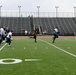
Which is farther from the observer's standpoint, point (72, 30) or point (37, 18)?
Answer: point (37, 18)

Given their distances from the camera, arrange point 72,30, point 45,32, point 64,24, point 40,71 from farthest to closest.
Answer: point 64,24 → point 72,30 → point 45,32 → point 40,71

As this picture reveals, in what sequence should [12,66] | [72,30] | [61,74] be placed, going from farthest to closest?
[72,30], [12,66], [61,74]

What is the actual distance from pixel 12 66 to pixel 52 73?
222cm

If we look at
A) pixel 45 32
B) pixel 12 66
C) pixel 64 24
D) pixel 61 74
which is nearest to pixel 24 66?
pixel 12 66

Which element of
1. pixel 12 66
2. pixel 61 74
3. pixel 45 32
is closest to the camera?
pixel 61 74

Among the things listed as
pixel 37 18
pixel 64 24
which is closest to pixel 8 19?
pixel 37 18

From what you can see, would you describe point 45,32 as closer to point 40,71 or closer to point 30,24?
point 30,24

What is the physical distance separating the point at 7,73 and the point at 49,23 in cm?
6747

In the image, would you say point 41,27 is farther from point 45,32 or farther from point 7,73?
point 7,73

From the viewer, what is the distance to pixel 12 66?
1148cm

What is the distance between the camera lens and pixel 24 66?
11.5 meters

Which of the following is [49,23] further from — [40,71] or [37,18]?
[40,71]

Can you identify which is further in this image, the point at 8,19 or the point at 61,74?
the point at 8,19

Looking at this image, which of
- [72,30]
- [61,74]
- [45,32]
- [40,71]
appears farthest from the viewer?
[72,30]
